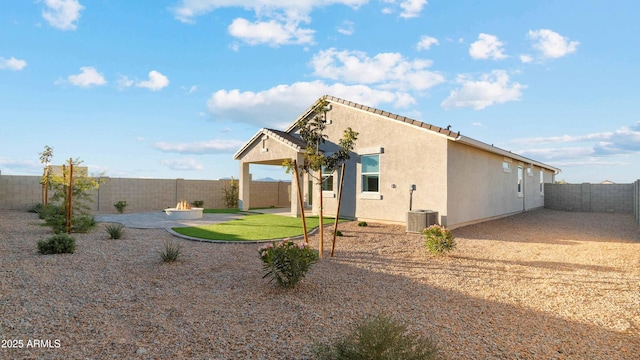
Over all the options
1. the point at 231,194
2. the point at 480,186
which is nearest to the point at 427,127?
the point at 480,186

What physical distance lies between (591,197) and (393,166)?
17.0 meters

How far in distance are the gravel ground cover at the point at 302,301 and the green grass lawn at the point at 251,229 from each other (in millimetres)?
1130

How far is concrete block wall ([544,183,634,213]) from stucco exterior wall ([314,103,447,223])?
16.4m

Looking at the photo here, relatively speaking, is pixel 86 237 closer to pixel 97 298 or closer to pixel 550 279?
pixel 97 298

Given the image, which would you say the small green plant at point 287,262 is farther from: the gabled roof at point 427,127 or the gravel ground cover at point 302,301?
the gabled roof at point 427,127

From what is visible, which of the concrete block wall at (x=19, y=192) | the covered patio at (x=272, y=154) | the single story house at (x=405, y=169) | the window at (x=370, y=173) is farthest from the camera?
the concrete block wall at (x=19, y=192)

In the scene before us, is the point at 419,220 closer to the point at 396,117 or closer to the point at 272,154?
the point at 396,117

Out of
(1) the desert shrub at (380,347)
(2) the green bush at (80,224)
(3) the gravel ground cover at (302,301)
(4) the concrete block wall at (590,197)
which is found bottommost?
(3) the gravel ground cover at (302,301)

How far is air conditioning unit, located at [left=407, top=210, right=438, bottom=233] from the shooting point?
11852 mm

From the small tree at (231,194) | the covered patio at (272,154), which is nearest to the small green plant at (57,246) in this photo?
the covered patio at (272,154)

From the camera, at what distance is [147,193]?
21.6m

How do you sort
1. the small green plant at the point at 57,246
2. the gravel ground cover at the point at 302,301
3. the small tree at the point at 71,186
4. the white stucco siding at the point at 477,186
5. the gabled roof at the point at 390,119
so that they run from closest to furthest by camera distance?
the gravel ground cover at the point at 302,301 < the small green plant at the point at 57,246 < the small tree at the point at 71,186 < the gabled roof at the point at 390,119 < the white stucco siding at the point at 477,186

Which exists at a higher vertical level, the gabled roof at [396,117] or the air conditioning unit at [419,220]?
the gabled roof at [396,117]

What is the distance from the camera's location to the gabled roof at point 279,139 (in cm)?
1582
